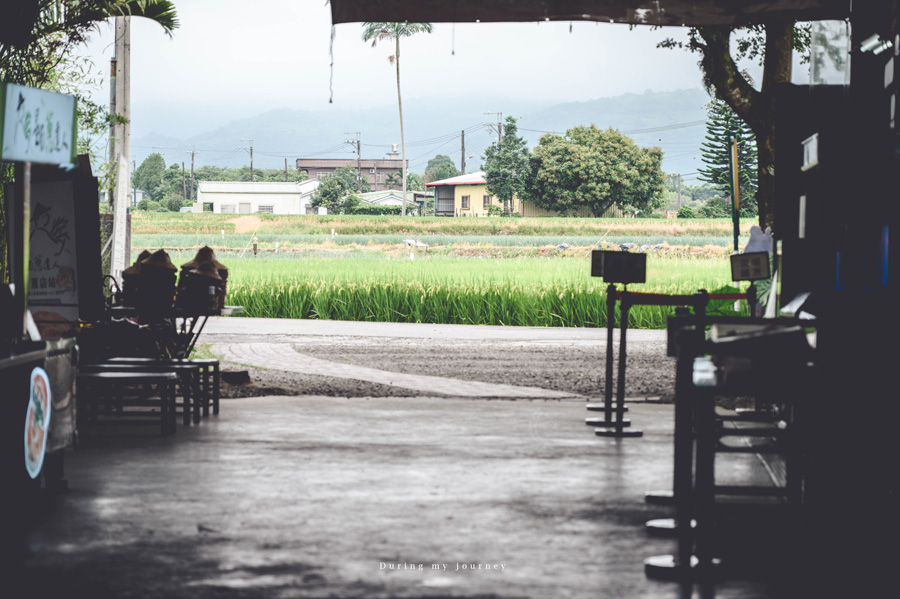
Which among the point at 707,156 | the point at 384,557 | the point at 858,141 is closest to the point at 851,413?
the point at 858,141

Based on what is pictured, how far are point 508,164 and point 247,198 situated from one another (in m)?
38.1

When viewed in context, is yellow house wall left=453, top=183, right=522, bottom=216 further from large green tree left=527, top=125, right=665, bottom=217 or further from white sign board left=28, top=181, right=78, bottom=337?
white sign board left=28, top=181, right=78, bottom=337

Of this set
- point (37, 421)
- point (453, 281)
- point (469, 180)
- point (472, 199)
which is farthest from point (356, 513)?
point (469, 180)

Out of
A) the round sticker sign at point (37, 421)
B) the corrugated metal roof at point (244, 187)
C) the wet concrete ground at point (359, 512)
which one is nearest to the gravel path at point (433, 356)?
the wet concrete ground at point (359, 512)

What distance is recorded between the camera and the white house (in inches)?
4513

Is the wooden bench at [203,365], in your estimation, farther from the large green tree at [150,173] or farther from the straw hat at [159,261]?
the large green tree at [150,173]

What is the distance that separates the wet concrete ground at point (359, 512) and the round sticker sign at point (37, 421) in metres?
0.24

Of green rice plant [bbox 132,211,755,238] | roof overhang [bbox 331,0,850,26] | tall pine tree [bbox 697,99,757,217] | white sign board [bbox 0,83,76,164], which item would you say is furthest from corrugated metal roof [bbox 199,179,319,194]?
white sign board [bbox 0,83,76,164]

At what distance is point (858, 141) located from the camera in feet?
16.3

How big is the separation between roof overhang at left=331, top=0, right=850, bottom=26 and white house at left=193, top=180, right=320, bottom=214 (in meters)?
106

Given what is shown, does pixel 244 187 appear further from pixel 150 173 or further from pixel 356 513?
pixel 356 513

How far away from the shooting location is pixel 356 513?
17.3 ft

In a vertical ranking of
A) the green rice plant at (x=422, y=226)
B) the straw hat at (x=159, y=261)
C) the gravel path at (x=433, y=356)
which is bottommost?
the gravel path at (x=433, y=356)

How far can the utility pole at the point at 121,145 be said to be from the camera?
12.2 meters
